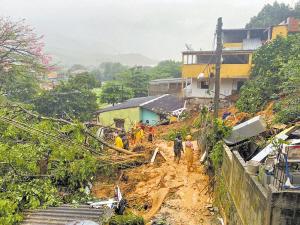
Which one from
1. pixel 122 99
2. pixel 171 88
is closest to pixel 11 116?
pixel 122 99

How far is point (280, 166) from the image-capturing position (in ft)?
21.4

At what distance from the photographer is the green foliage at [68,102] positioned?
96.9ft

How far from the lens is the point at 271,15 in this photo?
4525cm

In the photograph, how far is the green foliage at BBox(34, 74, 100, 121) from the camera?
1163 inches

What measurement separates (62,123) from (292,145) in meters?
8.95

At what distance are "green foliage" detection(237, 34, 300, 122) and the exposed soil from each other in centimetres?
381

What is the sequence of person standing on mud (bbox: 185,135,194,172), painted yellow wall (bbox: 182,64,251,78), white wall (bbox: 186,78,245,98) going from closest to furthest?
1. person standing on mud (bbox: 185,135,194,172)
2. painted yellow wall (bbox: 182,64,251,78)
3. white wall (bbox: 186,78,245,98)

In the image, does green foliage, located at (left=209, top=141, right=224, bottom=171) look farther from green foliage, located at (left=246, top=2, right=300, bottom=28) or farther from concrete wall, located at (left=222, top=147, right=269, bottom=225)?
green foliage, located at (left=246, top=2, right=300, bottom=28)

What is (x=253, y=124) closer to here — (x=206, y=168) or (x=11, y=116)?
(x=206, y=168)

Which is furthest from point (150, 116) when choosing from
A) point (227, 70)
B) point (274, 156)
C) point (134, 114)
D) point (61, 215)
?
point (274, 156)

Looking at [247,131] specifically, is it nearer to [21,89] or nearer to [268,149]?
[268,149]

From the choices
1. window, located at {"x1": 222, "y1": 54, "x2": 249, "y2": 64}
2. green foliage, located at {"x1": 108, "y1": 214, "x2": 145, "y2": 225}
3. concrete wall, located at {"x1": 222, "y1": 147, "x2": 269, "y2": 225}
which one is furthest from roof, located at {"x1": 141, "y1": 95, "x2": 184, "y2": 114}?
green foliage, located at {"x1": 108, "y1": 214, "x2": 145, "y2": 225}

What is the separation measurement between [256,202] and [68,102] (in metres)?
26.0

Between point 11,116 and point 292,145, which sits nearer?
point 292,145
